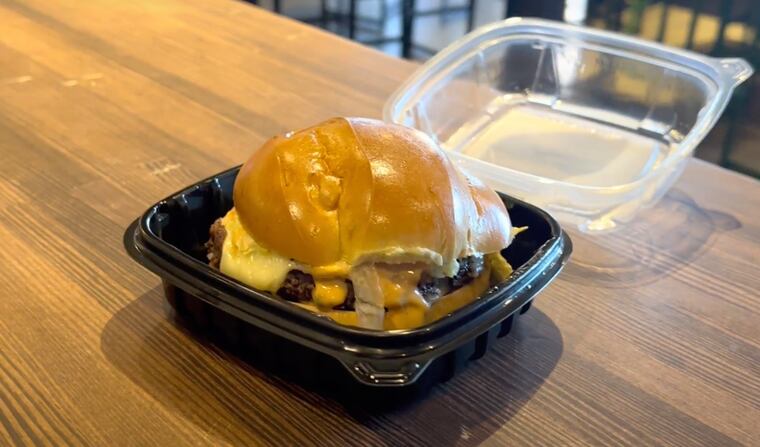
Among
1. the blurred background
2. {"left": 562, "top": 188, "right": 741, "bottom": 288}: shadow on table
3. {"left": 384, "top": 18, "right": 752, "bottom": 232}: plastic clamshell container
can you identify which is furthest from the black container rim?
the blurred background

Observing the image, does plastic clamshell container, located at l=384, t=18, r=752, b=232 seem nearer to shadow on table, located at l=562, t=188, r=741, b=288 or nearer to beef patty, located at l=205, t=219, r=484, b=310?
shadow on table, located at l=562, t=188, r=741, b=288

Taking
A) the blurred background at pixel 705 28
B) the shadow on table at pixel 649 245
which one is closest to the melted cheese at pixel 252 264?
the shadow on table at pixel 649 245

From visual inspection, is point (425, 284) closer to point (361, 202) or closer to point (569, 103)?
point (361, 202)

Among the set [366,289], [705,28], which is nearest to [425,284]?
[366,289]

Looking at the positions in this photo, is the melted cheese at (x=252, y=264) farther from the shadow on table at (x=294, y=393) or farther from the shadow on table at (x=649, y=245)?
the shadow on table at (x=649, y=245)

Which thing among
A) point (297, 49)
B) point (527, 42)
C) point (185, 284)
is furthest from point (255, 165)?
point (297, 49)
